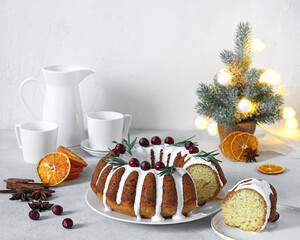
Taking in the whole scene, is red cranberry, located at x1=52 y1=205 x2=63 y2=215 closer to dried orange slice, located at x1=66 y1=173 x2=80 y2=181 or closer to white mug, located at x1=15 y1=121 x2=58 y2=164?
dried orange slice, located at x1=66 y1=173 x2=80 y2=181

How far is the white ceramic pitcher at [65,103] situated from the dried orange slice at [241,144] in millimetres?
567

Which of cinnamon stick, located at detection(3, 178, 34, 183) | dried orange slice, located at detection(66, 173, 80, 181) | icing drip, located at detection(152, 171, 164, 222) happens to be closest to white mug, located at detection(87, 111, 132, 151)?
dried orange slice, located at detection(66, 173, 80, 181)

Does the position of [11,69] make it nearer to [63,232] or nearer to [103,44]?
[103,44]

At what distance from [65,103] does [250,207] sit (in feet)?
2.82

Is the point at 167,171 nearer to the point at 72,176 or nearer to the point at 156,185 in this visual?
the point at 156,185

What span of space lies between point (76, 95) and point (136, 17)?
41 centimetres

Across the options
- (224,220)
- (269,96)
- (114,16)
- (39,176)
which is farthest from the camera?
(114,16)

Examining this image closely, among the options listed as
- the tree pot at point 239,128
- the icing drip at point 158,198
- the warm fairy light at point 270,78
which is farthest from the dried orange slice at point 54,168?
the warm fairy light at point 270,78

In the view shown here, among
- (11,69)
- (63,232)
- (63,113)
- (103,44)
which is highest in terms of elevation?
(103,44)

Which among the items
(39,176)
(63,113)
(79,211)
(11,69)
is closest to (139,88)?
(63,113)

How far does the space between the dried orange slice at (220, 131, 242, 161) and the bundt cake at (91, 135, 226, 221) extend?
35 centimetres

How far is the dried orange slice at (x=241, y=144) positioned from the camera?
163 centimetres

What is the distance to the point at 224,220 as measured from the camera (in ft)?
3.64

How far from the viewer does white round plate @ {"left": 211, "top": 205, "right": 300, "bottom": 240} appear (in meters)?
1.07
